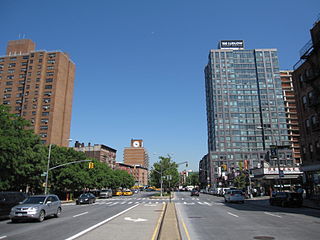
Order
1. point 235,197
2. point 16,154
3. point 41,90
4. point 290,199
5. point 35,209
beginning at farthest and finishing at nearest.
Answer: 1. point 41,90
2. point 235,197
3. point 16,154
4. point 290,199
5. point 35,209

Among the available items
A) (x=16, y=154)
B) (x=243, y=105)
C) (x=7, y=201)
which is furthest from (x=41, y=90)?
(x=243, y=105)

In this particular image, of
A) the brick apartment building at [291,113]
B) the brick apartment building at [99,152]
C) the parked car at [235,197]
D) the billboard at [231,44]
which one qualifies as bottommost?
the parked car at [235,197]

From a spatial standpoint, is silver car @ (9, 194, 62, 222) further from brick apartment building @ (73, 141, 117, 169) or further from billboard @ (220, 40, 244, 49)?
billboard @ (220, 40, 244, 49)

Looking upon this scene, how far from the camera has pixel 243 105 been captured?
128250mm

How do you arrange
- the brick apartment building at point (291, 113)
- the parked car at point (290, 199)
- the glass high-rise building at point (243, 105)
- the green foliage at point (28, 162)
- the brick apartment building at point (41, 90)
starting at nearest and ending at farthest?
the parked car at point (290, 199), the green foliage at point (28, 162), the brick apartment building at point (41, 90), the brick apartment building at point (291, 113), the glass high-rise building at point (243, 105)

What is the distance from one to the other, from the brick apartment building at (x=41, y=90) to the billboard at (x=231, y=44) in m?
78.1

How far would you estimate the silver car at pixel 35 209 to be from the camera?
15586 millimetres

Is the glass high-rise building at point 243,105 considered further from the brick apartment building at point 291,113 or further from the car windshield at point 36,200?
the car windshield at point 36,200

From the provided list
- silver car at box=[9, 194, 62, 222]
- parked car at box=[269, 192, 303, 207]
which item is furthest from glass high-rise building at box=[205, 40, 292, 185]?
silver car at box=[9, 194, 62, 222]

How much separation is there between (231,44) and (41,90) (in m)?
94.0

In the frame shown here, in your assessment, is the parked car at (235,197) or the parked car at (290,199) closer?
the parked car at (290,199)

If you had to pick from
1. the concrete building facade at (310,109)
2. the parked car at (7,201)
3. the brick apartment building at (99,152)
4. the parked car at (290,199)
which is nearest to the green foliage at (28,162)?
the parked car at (7,201)

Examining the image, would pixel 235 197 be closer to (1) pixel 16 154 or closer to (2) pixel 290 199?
(2) pixel 290 199

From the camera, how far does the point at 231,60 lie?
438 feet
